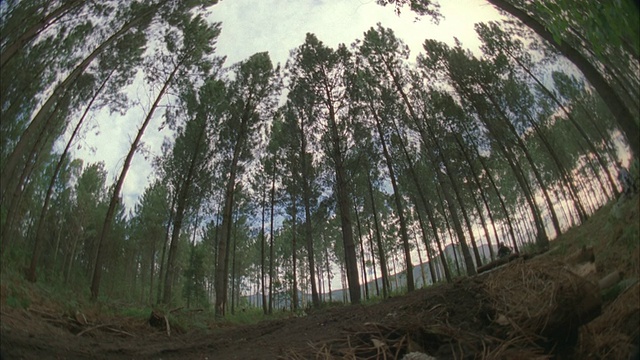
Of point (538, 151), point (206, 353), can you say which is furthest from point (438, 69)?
point (206, 353)

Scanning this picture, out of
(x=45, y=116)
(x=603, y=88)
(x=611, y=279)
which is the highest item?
(x=45, y=116)

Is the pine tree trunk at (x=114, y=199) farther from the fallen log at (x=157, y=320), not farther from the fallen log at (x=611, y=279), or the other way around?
the fallen log at (x=611, y=279)

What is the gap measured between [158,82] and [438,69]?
35.3ft

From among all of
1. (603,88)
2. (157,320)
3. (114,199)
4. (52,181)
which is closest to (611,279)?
(603,88)

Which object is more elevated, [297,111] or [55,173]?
[297,111]

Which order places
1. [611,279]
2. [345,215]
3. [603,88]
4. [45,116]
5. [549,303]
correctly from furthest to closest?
[345,215] → [45,116] → [549,303] → [603,88] → [611,279]

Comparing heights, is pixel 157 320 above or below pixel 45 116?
below

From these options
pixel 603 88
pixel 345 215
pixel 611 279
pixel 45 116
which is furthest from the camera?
pixel 345 215

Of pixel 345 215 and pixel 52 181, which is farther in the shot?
pixel 345 215

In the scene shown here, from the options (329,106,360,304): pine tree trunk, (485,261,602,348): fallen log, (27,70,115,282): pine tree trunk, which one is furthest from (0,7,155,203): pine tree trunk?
(329,106,360,304): pine tree trunk

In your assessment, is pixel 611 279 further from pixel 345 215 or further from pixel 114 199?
pixel 345 215

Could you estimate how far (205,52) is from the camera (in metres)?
11.2

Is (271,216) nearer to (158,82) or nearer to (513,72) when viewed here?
(158,82)

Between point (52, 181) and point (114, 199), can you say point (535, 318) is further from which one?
point (114, 199)
